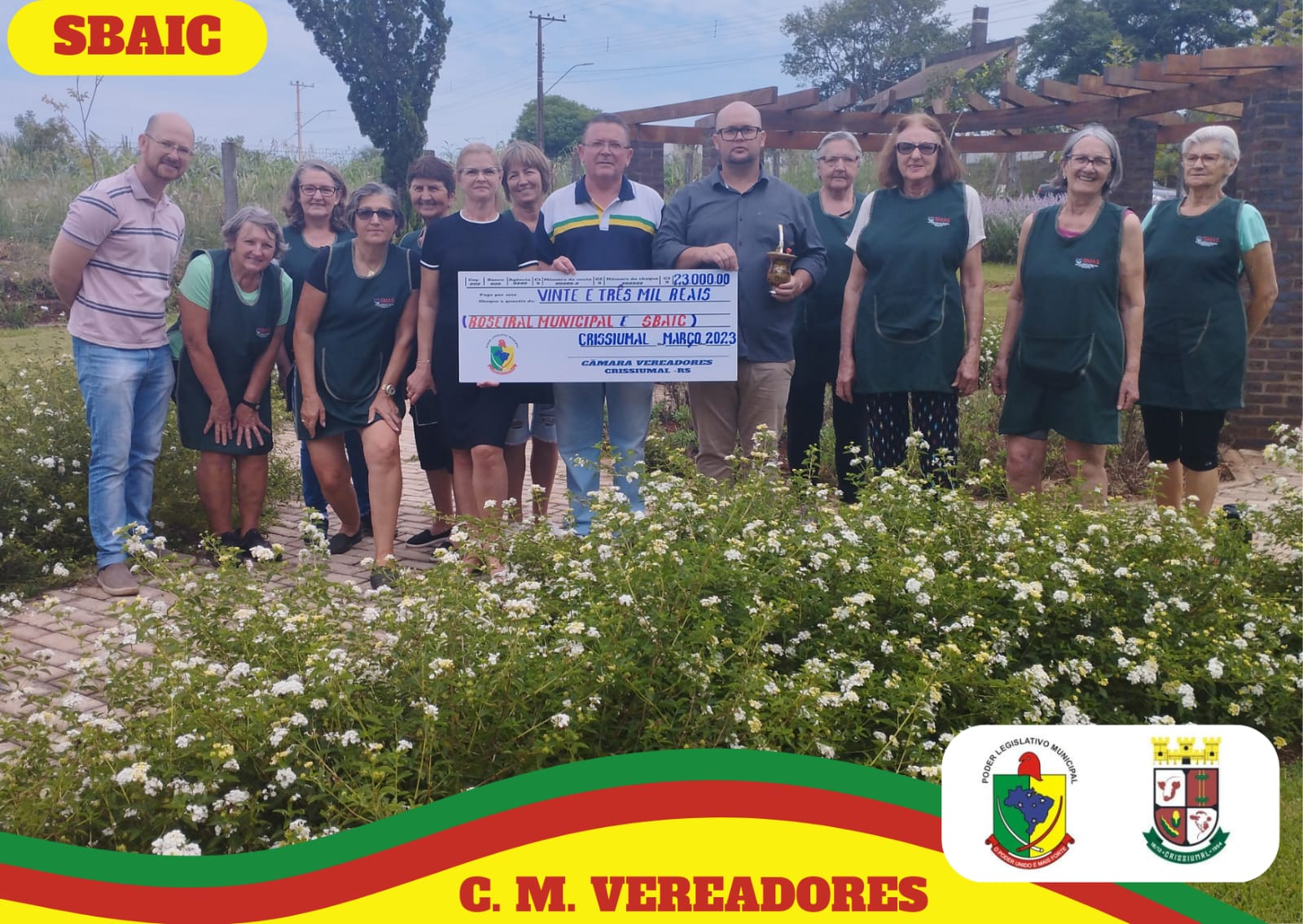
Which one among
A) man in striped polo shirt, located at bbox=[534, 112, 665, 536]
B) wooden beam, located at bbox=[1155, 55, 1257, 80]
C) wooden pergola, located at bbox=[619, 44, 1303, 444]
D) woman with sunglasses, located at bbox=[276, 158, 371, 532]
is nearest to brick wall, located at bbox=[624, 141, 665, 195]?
wooden pergola, located at bbox=[619, 44, 1303, 444]

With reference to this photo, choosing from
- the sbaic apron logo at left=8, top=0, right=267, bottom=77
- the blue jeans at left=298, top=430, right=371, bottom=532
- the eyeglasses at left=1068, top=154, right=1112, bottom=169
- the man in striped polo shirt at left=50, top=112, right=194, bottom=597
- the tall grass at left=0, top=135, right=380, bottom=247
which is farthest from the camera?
the blue jeans at left=298, top=430, right=371, bottom=532

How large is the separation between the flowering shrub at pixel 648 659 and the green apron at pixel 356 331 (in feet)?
6.80

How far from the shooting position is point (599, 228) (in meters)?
5.52

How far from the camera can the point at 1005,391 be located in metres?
5.65

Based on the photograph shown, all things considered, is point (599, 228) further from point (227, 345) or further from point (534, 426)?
point (227, 345)

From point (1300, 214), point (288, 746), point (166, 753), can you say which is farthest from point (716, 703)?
point (1300, 214)

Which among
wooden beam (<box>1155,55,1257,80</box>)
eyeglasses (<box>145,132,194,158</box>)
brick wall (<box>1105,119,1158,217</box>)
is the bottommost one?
eyeglasses (<box>145,132,194,158</box>)

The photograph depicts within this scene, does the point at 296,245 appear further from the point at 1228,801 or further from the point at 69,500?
the point at 1228,801

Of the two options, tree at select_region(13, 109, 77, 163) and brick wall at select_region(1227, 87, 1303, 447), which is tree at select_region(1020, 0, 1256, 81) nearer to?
brick wall at select_region(1227, 87, 1303, 447)

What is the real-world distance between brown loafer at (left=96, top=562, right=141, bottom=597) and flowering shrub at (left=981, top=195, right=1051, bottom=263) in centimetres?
1023

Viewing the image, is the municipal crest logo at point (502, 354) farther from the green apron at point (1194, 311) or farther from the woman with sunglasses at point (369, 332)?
the green apron at point (1194, 311)

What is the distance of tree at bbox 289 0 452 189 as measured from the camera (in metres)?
4.64

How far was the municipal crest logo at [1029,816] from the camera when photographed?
8.52 ft

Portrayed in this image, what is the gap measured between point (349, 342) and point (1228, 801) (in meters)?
4.67
